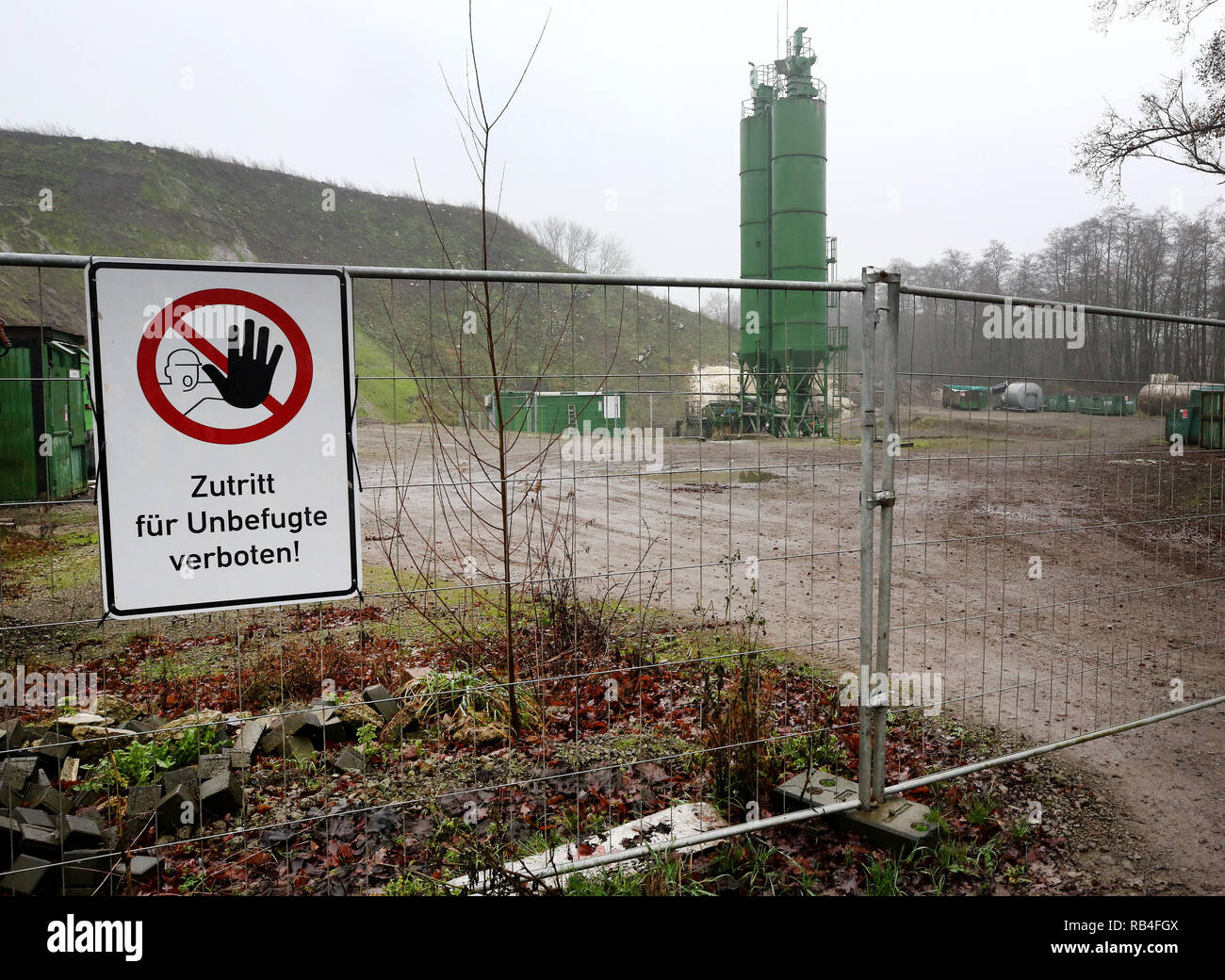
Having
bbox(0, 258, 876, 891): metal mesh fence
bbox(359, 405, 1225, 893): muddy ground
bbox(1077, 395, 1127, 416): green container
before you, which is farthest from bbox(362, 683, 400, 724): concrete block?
bbox(1077, 395, 1127, 416): green container

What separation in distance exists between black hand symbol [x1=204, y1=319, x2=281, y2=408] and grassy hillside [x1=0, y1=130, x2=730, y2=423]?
35.8 m

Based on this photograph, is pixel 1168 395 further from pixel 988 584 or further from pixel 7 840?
pixel 7 840

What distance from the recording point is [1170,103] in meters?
12.9

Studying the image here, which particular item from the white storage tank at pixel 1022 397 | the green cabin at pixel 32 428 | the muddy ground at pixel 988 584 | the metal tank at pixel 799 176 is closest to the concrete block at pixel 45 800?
the muddy ground at pixel 988 584

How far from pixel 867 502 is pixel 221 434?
8.68 ft

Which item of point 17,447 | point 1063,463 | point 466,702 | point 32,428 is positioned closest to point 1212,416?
point 1063,463

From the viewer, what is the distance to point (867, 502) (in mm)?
3721

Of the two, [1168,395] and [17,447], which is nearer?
[1168,395]

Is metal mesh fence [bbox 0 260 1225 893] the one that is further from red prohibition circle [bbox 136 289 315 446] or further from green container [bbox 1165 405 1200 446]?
red prohibition circle [bbox 136 289 315 446]

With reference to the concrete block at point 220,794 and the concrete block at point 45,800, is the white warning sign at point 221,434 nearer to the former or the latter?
the concrete block at point 220,794

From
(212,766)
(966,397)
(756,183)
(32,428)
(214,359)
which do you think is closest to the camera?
(214,359)

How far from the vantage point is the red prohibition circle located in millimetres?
2645

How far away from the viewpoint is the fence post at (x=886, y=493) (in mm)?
3684

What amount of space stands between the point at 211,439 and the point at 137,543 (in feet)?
1.32
